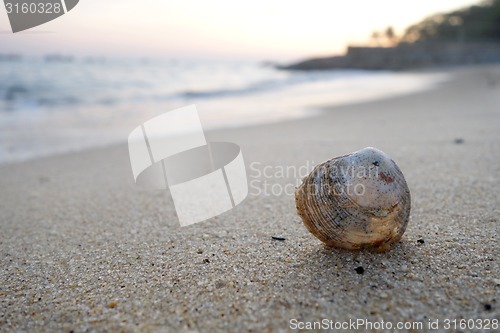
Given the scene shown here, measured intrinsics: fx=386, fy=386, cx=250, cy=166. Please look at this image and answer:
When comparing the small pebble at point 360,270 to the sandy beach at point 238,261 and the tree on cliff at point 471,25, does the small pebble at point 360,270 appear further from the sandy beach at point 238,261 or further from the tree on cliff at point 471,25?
the tree on cliff at point 471,25

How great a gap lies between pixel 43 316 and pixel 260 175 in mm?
2481

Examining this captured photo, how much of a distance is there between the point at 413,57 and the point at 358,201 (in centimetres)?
3944

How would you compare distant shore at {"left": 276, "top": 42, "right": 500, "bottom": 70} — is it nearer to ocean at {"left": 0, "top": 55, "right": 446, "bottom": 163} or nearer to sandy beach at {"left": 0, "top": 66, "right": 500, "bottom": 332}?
ocean at {"left": 0, "top": 55, "right": 446, "bottom": 163}

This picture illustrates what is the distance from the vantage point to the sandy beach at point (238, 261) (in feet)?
5.14

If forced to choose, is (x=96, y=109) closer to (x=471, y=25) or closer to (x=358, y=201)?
(x=358, y=201)

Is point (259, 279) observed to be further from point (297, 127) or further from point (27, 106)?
point (27, 106)

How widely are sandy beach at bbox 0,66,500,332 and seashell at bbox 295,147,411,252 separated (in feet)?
0.50

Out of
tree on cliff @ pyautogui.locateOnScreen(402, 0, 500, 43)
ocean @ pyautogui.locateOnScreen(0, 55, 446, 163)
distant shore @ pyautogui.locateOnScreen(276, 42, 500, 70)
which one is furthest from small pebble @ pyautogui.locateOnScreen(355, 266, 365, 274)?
tree on cliff @ pyautogui.locateOnScreen(402, 0, 500, 43)

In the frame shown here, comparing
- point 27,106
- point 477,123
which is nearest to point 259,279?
point 477,123

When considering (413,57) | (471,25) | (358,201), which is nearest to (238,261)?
(358,201)

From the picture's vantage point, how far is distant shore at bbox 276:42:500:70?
33.1m

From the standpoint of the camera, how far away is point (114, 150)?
5809 mm

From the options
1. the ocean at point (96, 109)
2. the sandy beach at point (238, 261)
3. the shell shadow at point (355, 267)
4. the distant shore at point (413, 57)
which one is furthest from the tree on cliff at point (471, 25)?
the shell shadow at point (355, 267)

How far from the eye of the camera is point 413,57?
1443 inches
